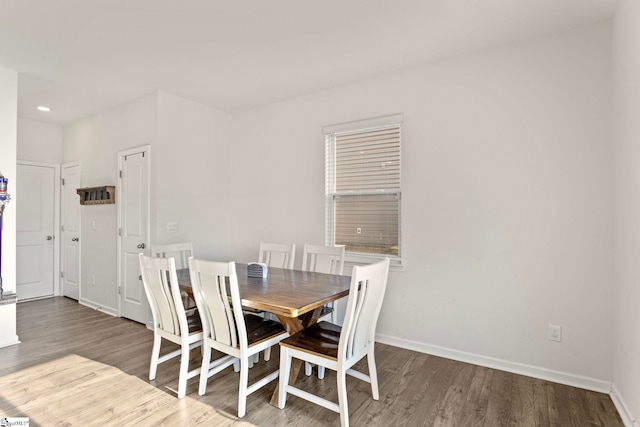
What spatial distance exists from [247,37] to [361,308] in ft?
7.25

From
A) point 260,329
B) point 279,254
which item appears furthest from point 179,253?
point 260,329

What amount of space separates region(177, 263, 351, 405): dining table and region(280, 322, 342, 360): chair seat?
95mm

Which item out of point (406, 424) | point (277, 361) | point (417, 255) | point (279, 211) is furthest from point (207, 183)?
point (406, 424)

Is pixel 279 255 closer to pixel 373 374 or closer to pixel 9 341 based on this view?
pixel 373 374

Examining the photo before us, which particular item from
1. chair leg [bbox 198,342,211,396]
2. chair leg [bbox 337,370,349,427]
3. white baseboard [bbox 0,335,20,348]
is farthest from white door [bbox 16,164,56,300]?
chair leg [bbox 337,370,349,427]

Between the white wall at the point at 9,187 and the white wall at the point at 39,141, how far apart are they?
198 centimetres

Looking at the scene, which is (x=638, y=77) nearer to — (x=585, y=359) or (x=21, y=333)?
(x=585, y=359)

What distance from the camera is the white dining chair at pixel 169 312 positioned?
227cm

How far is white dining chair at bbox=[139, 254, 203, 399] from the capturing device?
2268mm

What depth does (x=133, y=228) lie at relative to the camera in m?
4.00

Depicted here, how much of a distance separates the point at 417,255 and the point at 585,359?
1408mm

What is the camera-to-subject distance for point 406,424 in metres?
2.03

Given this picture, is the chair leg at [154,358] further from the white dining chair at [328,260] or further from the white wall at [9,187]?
the white wall at [9,187]

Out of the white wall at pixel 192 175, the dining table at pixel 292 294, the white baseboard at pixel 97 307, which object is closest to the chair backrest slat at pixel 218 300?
the dining table at pixel 292 294
